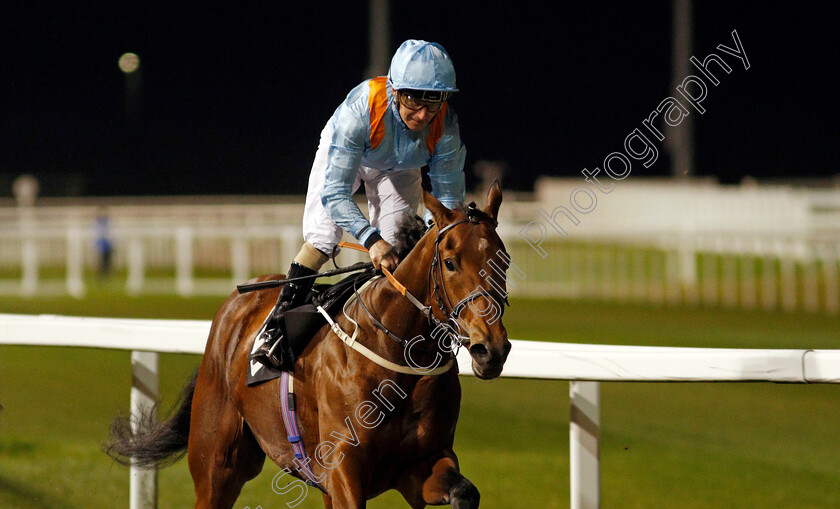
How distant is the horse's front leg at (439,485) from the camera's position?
2906 mm

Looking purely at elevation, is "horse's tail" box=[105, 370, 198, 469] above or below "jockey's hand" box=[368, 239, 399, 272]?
below

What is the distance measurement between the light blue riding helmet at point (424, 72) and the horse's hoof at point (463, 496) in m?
1.15

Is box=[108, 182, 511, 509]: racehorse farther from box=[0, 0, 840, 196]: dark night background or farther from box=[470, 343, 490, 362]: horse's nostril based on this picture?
box=[0, 0, 840, 196]: dark night background

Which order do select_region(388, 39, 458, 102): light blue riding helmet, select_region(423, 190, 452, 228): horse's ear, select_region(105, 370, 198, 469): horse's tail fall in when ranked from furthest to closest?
1. select_region(105, 370, 198, 469): horse's tail
2. select_region(388, 39, 458, 102): light blue riding helmet
3. select_region(423, 190, 452, 228): horse's ear

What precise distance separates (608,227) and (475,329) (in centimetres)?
1370

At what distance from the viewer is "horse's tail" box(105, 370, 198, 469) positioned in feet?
13.4

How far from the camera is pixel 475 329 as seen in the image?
2631 millimetres

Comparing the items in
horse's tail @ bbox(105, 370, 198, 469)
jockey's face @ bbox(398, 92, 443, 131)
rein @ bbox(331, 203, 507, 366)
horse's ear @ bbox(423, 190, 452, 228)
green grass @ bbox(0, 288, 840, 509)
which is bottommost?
green grass @ bbox(0, 288, 840, 509)

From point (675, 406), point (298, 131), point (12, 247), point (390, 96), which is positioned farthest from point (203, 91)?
point (390, 96)

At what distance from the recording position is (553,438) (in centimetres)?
625

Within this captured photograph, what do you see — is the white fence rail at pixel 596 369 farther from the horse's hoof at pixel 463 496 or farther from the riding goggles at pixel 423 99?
the riding goggles at pixel 423 99

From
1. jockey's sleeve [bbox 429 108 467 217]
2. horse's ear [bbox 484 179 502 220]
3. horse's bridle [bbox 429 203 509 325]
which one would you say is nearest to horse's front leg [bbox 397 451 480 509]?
horse's bridle [bbox 429 203 509 325]

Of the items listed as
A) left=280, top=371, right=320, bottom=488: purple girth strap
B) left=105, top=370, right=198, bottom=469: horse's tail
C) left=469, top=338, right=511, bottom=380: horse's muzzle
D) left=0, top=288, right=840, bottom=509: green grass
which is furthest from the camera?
left=0, top=288, right=840, bottom=509: green grass

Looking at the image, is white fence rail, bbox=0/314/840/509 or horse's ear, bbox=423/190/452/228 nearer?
horse's ear, bbox=423/190/452/228
